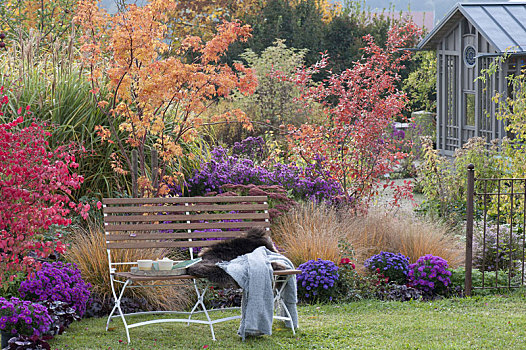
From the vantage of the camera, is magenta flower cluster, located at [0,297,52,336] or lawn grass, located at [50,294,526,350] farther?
lawn grass, located at [50,294,526,350]

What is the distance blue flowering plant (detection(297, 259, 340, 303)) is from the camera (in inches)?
236

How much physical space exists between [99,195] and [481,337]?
393 centimetres

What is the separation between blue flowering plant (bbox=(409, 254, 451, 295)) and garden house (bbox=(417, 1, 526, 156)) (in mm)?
6298

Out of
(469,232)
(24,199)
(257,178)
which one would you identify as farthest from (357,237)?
(24,199)

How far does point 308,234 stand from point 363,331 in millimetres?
1618

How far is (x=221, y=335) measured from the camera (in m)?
5.10

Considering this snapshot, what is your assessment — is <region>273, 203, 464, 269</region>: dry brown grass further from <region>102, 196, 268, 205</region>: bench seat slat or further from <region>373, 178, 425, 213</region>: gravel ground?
<region>373, 178, 425, 213</region>: gravel ground

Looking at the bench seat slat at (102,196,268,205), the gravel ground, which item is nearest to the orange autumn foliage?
the bench seat slat at (102,196,268,205)

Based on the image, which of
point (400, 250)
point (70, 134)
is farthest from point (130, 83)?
point (400, 250)

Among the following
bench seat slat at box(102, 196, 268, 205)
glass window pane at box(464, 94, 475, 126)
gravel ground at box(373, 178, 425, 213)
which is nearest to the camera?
bench seat slat at box(102, 196, 268, 205)

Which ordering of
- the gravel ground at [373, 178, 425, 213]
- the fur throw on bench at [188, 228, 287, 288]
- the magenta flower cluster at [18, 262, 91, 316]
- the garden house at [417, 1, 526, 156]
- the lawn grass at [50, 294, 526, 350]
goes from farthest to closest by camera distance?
1. the garden house at [417, 1, 526, 156]
2. the gravel ground at [373, 178, 425, 213]
3. the fur throw on bench at [188, 228, 287, 288]
4. the magenta flower cluster at [18, 262, 91, 316]
5. the lawn grass at [50, 294, 526, 350]

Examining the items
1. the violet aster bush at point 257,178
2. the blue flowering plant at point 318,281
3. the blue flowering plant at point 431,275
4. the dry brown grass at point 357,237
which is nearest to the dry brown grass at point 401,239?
the dry brown grass at point 357,237

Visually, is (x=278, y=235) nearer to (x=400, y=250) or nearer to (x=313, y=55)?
(x=400, y=250)

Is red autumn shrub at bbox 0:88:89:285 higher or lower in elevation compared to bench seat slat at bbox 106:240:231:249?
higher
